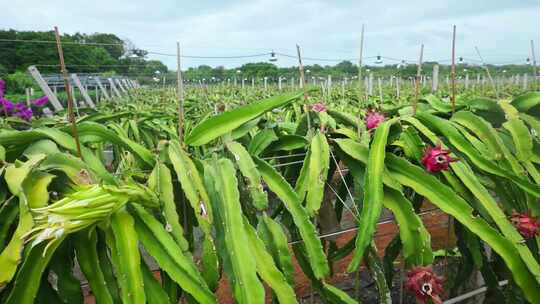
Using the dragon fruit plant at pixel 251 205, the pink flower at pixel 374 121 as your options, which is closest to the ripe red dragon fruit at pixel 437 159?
the dragon fruit plant at pixel 251 205

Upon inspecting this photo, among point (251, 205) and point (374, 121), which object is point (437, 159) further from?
point (251, 205)

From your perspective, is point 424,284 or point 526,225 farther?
point 526,225

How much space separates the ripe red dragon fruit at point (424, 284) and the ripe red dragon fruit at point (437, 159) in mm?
254

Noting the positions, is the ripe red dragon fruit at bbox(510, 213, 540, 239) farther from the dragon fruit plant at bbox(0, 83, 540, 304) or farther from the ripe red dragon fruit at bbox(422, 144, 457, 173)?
the ripe red dragon fruit at bbox(422, 144, 457, 173)

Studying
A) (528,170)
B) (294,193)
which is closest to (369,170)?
(294,193)

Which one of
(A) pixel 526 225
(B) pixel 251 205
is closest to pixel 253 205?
(B) pixel 251 205

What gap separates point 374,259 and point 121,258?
0.58m

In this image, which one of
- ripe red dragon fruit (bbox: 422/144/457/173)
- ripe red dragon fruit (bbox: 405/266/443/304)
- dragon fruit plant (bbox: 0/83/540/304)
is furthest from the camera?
ripe red dragon fruit (bbox: 422/144/457/173)

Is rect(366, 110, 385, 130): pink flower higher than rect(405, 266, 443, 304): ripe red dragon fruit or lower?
higher

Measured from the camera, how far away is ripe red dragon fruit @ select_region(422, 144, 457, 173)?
1.08 m

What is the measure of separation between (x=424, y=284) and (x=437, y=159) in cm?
31

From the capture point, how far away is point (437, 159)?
3.54 ft

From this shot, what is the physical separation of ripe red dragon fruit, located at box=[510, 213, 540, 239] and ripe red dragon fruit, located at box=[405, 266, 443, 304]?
28cm

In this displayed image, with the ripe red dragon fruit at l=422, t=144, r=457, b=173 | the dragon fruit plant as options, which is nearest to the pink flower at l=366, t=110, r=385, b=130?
the dragon fruit plant
